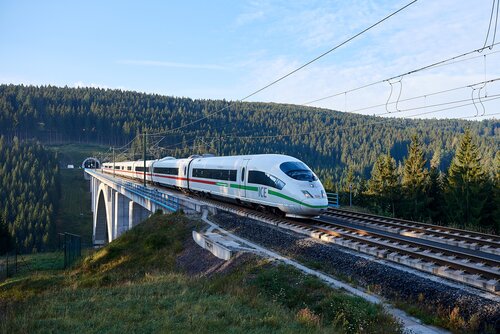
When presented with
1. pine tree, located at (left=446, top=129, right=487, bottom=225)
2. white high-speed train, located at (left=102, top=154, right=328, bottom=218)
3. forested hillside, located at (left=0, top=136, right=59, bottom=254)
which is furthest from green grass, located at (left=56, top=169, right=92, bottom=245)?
pine tree, located at (left=446, top=129, right=487, bottom=225)

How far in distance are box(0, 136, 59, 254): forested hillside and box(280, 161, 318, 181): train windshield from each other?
55924mm

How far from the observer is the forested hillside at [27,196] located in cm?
7969

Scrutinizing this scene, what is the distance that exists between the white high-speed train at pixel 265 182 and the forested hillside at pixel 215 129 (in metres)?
119

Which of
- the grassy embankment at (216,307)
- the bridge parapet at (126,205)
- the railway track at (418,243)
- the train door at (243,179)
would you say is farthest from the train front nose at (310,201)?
the bridge parapet at (126,205)

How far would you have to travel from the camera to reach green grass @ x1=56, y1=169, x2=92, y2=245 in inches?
3617

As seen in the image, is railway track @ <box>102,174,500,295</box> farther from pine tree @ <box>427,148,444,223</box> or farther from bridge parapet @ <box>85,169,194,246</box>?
pine tree @ <box>427,148,444,223</box>

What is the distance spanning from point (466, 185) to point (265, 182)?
2684 cm

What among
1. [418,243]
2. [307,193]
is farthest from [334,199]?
[418,243]

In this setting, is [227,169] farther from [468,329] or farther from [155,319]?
[468,329]

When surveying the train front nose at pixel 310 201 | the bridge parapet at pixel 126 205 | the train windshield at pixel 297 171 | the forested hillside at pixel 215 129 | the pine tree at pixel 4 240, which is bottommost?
the pine tree at pixel 4 240

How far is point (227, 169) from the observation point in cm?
2406

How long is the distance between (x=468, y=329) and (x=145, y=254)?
15.1m

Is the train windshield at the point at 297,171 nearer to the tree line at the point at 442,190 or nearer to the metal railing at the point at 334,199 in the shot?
the metal railing at the point at 334,199

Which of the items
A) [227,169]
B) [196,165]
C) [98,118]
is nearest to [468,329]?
[227,169]
